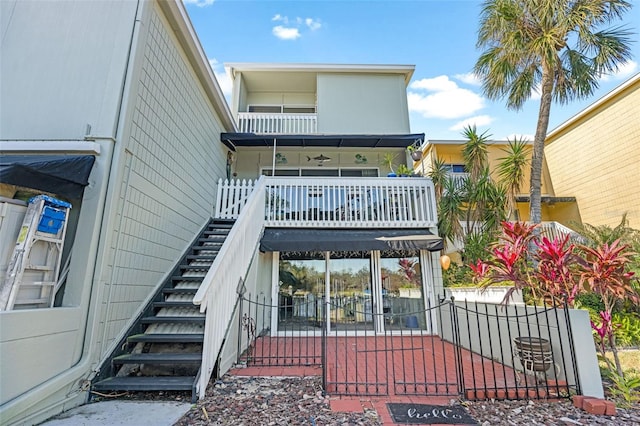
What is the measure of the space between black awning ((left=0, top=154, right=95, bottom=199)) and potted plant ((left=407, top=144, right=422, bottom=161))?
791cm

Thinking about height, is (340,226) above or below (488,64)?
below

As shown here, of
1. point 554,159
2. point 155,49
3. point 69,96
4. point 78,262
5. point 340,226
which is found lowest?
point 78,262

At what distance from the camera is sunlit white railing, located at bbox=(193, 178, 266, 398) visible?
11.6 ft

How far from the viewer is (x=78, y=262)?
141 inches

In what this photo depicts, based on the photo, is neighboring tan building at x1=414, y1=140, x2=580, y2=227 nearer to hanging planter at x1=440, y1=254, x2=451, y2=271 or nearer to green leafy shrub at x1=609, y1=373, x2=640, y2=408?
hanging planter at x1=440, y1=254, x2=451, y2=271

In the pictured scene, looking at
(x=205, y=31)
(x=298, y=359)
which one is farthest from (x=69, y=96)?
(x=298, y=359)

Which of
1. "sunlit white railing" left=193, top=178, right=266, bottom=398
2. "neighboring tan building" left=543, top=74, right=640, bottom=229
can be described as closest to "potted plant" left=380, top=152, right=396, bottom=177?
"sunlit white railing" left=193, top=178, right=266, bottom=398

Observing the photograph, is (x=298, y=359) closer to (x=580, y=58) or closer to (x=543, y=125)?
(x=543, y=125)

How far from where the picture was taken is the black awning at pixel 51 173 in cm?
295

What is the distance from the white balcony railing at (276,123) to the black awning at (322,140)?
3.47 feet

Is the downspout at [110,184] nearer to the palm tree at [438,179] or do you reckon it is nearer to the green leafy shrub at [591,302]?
the palm tree at [438,179]

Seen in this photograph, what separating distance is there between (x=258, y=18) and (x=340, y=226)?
23.7ft

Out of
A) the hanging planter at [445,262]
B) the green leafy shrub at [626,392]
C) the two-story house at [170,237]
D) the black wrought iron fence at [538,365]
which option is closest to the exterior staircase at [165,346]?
the two-story house at [170,237]

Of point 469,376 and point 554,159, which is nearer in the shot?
point 469,376
